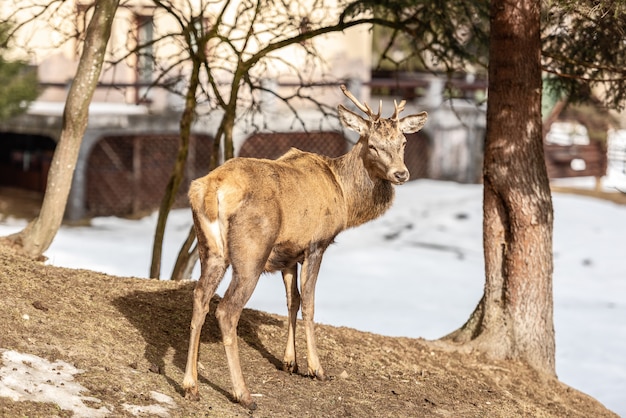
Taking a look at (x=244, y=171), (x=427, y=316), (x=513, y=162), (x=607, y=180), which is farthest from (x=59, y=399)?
(x=607, y=180)

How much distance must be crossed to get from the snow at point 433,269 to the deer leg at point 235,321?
839cm

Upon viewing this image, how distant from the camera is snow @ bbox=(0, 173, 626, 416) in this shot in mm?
17203

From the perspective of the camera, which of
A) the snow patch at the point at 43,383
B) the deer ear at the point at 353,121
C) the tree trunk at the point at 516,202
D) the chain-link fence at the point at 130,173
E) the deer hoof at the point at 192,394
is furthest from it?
the chain-link fence at the point at 130,173

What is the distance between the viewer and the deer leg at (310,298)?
8.30m

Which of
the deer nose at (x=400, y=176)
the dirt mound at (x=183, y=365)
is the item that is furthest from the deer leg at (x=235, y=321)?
the deer nose at (x=400, y=176)

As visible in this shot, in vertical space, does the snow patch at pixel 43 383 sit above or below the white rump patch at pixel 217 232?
below

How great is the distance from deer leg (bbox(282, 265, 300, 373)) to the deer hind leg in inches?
51.2

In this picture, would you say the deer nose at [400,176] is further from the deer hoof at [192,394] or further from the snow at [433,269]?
the snow at [433,269]

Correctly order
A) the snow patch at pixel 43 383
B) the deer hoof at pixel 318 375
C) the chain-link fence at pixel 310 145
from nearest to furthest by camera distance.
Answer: the snow patch at pixel 43 383
the deer hoof at pixel 318 375
the chain-link fence at pixel 310 145

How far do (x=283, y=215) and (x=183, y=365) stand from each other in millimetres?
1398

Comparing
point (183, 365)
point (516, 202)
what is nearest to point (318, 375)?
point (183, 365)

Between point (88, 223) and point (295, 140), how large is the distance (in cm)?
583

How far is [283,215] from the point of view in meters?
7.82

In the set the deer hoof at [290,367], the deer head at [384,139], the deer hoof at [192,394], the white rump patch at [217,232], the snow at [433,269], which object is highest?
the deer head at [384,139]
